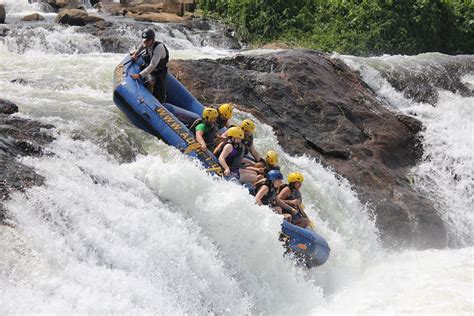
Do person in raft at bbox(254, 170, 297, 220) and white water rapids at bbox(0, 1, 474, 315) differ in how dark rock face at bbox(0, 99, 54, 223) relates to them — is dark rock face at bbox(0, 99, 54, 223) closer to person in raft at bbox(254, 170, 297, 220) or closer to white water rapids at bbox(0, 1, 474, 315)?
white water rapids at bbox(0, 1, 474, 315)

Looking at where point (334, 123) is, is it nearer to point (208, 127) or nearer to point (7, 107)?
point (208, 127)

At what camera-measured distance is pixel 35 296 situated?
14.8 ft

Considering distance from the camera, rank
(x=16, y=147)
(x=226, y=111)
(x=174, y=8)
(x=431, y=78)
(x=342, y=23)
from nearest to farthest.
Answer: (x=16, y=147) < (x=226, y=111) < (x=431, y=78) < (x=342, y=23) < (x=174, y=8)

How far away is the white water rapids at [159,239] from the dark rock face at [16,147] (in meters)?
0.11

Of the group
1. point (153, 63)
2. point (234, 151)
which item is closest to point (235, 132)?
point (234, 151)

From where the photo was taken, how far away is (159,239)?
6023 mm

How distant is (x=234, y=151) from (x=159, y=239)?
239cm

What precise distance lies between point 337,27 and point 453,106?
7391 mm

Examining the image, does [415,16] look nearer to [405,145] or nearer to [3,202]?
[405,145]

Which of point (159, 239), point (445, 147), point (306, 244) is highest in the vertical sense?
point (159, 239)

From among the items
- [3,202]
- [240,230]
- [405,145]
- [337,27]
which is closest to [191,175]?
[240,230]

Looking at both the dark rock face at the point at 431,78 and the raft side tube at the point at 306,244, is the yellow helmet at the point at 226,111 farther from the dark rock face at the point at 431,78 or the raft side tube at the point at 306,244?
the dark rock face at the point at 431,78

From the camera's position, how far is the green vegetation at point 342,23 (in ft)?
66.4

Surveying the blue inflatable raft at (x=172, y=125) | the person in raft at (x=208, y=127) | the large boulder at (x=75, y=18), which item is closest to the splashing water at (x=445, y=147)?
the blue inflatable raft at (x=172, y=125)
